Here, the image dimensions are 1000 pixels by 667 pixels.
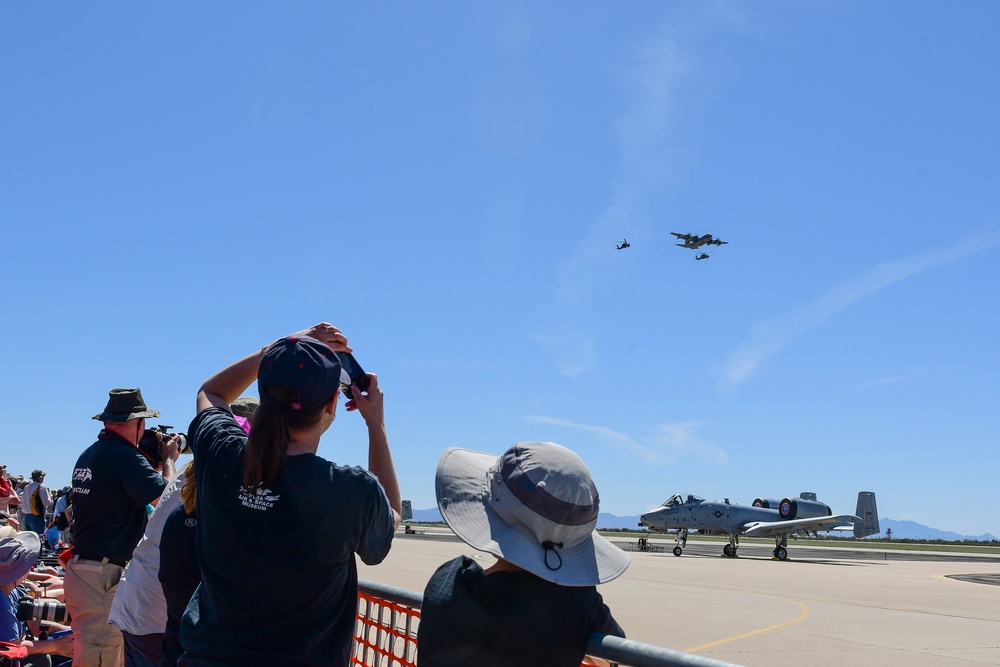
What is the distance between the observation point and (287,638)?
2293mm

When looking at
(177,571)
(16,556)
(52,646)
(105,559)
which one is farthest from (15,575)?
(177,571)

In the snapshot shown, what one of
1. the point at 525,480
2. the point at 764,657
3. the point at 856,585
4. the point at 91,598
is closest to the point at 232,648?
the point at 525,480

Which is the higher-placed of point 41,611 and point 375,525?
point 375,525

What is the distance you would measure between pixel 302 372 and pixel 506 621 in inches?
36.2

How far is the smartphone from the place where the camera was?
2607mm

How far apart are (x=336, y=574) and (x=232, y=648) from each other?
35 cm

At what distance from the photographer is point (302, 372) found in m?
2.37

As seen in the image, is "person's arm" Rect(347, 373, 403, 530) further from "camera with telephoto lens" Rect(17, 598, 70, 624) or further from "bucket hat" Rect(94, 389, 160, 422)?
"camera with telephoto lens" Rect(17, 598, 70, 624)

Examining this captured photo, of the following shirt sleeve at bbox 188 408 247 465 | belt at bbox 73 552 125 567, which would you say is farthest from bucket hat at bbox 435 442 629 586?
belt at bbox 73 552 125 567

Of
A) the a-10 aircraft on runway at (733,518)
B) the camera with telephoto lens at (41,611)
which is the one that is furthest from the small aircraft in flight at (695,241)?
the camera with telephoto lens at (41,611)

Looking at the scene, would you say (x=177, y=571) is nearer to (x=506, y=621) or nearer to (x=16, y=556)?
(x=506, y=621)

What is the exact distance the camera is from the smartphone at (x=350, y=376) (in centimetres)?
261

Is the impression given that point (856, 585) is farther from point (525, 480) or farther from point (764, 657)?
point (525, 480)

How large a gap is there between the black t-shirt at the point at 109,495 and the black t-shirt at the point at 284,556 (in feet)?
8.08
